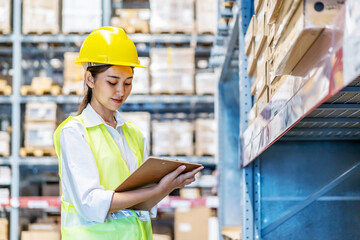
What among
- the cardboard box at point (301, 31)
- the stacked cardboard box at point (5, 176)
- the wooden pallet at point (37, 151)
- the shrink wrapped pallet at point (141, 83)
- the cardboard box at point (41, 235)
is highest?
the cardboard box at point (301, 31)

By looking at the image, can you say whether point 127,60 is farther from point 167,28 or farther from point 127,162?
point 167,28

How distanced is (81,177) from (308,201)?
1201 millimetres

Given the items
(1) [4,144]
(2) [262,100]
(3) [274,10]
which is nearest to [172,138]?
(1) [4,144]

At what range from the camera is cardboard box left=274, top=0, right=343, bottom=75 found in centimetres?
127

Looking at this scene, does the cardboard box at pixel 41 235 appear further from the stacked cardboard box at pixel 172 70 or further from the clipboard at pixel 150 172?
the clipboard at pixel 150 172

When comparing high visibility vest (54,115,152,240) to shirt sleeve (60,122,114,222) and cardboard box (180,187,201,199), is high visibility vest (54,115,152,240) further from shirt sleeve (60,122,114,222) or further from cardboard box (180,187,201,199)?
cardboard box (180,187,201,199)

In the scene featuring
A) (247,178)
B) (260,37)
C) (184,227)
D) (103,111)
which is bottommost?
(184,227)

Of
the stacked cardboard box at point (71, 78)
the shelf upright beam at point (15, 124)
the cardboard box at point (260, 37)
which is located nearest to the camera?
the cardboard box at point (260, 37)

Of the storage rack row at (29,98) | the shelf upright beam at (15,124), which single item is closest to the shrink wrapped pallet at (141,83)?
the storage rack row at (29,98)

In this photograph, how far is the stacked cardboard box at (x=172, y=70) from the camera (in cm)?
662

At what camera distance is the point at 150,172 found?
82.0 inches

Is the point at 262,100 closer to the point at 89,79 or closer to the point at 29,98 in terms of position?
the point at 89,79

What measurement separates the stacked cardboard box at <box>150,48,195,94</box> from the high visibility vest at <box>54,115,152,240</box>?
4338mm

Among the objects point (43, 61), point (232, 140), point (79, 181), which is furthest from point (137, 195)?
point (43, 61)
